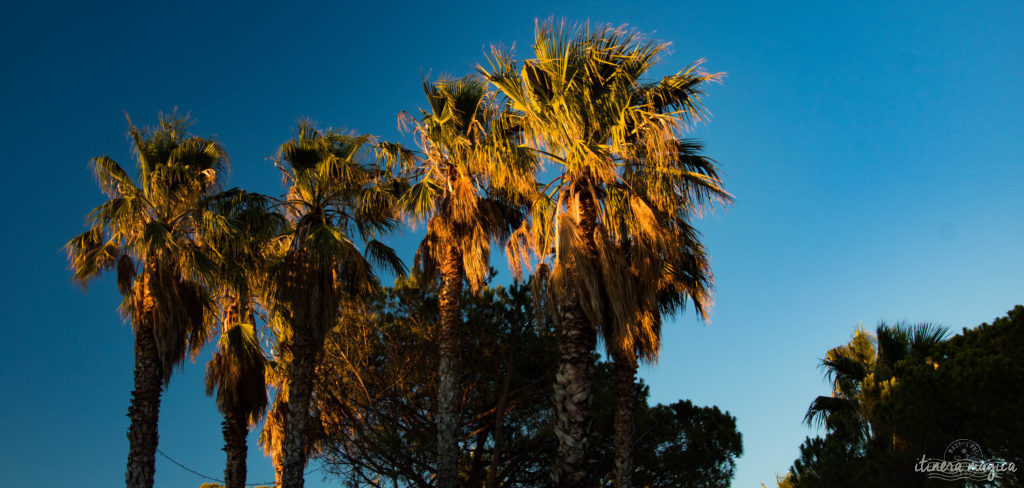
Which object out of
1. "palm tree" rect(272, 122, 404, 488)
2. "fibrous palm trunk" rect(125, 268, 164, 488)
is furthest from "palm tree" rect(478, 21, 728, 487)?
"fibrous palm trunk" rect(125, 268, 164, 488)

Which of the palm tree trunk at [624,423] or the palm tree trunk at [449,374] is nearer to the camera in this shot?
the palm tree trunk at [624,423]

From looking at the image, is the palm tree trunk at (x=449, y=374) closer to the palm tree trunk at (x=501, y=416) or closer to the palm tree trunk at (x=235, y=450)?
the palm tree trunk at (x=501, y=416)

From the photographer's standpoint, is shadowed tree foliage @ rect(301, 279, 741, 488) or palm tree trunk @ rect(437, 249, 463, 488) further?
shadowed tree foliage @ rect(301, 279, 741, 488)

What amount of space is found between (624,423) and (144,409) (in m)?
9.21

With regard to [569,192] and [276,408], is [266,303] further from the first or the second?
[569,192]

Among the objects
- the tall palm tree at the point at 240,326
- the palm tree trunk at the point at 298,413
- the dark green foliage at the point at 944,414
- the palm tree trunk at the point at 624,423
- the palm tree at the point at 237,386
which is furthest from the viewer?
the palm tree at the point at 237,386

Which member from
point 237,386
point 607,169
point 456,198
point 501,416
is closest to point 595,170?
point 607,169

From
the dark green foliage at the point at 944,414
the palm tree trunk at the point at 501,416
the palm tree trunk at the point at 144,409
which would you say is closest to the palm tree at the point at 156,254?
the palm tree trunk at the point at 144,409

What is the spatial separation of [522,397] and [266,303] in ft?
21.9

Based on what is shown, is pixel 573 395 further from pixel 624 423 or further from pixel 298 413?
pixel 298 413

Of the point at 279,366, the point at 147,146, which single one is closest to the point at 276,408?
the point at 279,366

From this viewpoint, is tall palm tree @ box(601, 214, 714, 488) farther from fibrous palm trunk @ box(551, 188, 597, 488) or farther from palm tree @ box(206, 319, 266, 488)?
palm tree @ box(206, 319, 266, 488)

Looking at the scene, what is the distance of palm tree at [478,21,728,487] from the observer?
1161cm

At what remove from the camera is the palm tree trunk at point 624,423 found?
11.8m
